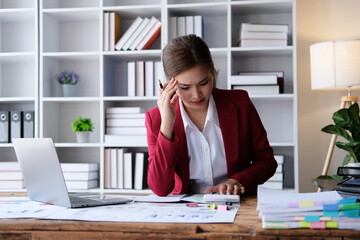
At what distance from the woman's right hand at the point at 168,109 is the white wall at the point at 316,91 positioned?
1.88m

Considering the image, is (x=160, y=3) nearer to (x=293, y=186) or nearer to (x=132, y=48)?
(x=132, y=48)

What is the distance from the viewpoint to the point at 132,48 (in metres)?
3.30

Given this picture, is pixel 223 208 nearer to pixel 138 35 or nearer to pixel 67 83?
pixel 138 35

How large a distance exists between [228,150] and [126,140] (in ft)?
5.07

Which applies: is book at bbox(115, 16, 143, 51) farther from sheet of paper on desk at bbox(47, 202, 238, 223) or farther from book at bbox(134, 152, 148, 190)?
sheet of paper on desk at bbox(47, 202, 238, 223)

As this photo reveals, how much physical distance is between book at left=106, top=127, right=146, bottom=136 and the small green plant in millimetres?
152

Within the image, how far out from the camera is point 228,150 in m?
1.81

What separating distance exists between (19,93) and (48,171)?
248 centimetres

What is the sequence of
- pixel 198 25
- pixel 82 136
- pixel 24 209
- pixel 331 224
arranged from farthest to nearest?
pixel 82 136
pixel 198 25
pixel 24 209
pixel 331 224

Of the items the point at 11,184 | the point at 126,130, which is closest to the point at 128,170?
the point at 126,130

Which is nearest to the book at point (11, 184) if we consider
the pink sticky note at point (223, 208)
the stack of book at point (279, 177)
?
the stack of book at point (279, 177)

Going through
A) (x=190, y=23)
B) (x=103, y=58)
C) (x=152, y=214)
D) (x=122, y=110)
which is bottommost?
(x=152, y=214)

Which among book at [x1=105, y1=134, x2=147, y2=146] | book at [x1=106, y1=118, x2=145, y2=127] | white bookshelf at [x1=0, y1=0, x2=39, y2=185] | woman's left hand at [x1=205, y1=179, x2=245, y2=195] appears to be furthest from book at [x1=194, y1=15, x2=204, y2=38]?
woman's left hand at [x1=205, y1=179, x2=245, y2=195]

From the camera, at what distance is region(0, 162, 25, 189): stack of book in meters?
3.37
